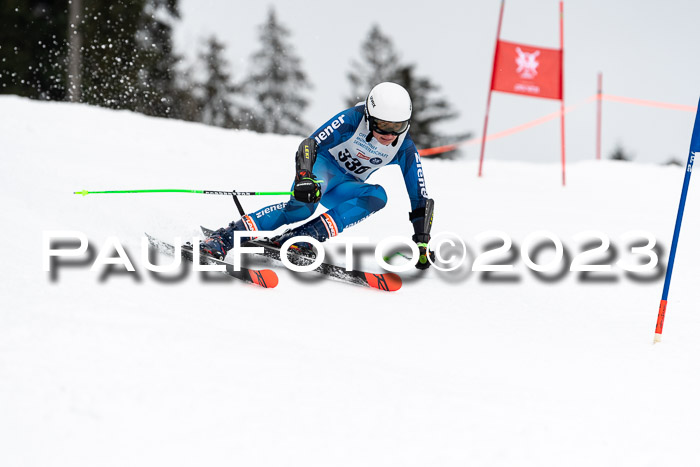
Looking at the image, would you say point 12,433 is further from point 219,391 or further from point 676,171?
point 676,171

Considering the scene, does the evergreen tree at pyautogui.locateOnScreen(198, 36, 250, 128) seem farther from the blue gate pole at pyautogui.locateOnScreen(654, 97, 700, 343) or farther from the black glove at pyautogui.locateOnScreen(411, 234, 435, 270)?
the blue gate pole at pyautogui.locateOnScreen(654, 97, 700, 343)

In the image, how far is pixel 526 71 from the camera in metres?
8.95

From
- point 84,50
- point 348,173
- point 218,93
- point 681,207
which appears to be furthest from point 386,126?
point 218,93

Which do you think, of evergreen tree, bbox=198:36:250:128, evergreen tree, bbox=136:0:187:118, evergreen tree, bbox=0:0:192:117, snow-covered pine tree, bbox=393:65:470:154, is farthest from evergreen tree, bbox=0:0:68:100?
snow-covered pine tree, bbox=393:65:470:154

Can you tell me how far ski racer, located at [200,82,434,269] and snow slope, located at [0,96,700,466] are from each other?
1.43 ft

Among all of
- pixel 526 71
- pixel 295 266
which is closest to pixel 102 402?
pixel 295 266

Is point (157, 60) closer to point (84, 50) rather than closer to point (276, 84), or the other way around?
point (84, 50)

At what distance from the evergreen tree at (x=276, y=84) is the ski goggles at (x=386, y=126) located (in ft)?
77.0

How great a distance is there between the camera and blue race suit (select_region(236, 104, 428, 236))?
14.4 feet

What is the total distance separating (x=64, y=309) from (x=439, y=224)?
458 centimetres

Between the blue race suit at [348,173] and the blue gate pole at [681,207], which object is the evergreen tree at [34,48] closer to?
the blue race suit at [348,173]
